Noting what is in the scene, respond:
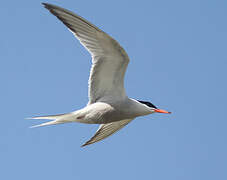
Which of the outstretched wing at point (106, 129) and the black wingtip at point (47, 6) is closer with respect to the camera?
the black wingtip at point (47, 6)

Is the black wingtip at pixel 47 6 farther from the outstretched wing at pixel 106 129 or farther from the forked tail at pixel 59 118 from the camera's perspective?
the outstretched wing at pixel 106 129

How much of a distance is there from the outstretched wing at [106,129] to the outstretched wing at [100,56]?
1042mm

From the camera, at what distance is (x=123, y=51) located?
6926mm

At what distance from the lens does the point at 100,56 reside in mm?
7070

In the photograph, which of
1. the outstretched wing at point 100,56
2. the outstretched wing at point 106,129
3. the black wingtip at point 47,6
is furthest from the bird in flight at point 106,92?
the outstretched wing at point 106,129

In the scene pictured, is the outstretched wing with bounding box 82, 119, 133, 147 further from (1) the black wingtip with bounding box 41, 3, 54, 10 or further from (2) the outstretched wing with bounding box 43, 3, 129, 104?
(1) the black wingtip with bounding box 41, 3, 54, 10

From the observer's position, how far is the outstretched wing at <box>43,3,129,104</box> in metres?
6.50

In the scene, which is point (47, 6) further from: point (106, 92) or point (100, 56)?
point (106, 92)

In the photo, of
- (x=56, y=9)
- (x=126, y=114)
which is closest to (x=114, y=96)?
(x=126, y=114)

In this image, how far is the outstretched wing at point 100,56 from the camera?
21.3 ft

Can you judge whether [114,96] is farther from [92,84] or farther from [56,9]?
[56,9]

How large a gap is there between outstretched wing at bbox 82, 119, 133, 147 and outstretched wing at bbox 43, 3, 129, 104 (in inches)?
41.0

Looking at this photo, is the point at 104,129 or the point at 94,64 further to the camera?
the point at 104,129

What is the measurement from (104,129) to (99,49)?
1.95 metres
